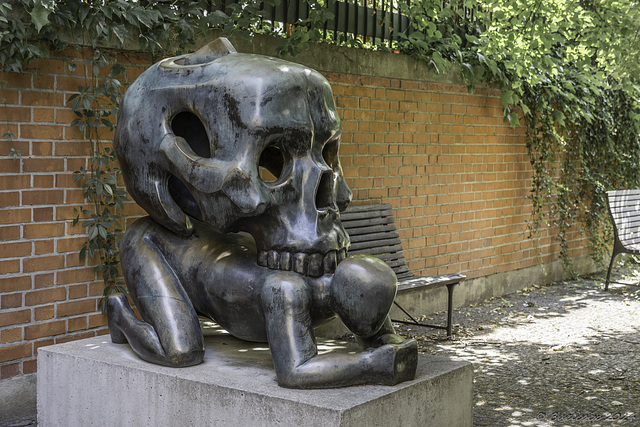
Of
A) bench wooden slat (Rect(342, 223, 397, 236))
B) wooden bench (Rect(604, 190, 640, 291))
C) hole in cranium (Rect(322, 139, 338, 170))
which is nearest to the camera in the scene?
hole in cranium (Rect(322, 139, 338, 170))

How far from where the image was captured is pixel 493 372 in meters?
5.76

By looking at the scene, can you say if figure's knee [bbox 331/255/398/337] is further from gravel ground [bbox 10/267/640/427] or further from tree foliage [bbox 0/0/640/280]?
tree foliage [bbox 0/0/640/280]

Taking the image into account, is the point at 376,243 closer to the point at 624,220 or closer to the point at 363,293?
the point at 363,293

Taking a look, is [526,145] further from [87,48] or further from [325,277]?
[325,277]

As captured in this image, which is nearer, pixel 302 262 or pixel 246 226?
pixel 302 262

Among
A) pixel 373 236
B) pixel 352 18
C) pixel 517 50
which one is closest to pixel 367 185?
pixel 373 236

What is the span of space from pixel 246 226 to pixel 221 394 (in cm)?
69

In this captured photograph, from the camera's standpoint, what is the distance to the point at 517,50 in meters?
8.17

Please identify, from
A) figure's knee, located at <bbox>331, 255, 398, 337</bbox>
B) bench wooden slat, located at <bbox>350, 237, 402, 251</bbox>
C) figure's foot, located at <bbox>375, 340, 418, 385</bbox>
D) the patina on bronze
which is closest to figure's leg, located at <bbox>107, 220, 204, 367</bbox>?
the patina on bronze

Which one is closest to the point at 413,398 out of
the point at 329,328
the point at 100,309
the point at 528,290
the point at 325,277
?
the point at 325,277

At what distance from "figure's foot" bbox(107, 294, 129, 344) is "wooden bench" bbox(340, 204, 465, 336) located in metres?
3.02

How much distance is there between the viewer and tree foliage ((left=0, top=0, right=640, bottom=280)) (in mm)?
4840

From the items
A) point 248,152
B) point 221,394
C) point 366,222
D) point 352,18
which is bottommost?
point 221,394

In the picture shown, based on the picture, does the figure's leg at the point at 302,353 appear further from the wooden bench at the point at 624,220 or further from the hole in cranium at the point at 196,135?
the wooden bench at the point at 624,220
